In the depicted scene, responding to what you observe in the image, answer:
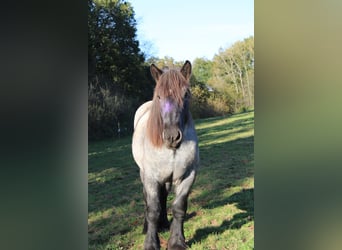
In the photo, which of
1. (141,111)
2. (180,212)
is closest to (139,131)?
(141,111)

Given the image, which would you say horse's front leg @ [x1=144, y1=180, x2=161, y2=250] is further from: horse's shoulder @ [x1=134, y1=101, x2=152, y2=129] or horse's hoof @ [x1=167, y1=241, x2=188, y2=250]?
horse's shoulder @ [x1=134, y1=101, x2=152, y2=129]

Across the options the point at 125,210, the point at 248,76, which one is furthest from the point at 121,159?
the point at 248,76

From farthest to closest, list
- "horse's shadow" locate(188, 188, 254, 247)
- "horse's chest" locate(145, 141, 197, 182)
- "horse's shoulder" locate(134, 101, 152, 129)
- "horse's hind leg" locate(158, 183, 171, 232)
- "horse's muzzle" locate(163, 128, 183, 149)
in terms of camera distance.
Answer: "horse's shoulder" locate(134, 101, 152, 129) → "horse's shadow" locate(188, 188, 254, 247) → "horse's hind leg" locate(158, 183, 171, 232) → "horse's chest" locate(145, 141, 197, 182) → "horse's muzzle" locate(163, 128, 183, 149)

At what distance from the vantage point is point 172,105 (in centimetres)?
190

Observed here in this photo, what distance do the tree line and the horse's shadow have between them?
67 cm

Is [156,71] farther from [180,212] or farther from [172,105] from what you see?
[180,212]

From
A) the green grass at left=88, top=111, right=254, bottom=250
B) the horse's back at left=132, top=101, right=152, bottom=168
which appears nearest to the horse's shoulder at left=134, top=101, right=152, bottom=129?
the horse's back at left=132, top=101, right=152, bottom=168

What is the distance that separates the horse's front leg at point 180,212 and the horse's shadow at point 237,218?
0.38 feet

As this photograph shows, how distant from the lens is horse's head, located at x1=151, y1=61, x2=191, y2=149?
1886mm

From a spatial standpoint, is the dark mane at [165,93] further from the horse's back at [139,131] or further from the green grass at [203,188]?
the green grass at [203,188]

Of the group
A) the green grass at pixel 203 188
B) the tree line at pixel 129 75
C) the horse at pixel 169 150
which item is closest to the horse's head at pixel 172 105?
the horse at pixel 169 150

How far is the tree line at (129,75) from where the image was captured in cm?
240
